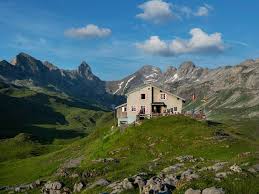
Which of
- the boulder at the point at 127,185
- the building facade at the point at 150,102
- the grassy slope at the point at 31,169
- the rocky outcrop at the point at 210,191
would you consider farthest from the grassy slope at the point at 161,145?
the rocky outcrop at the point at 210,191

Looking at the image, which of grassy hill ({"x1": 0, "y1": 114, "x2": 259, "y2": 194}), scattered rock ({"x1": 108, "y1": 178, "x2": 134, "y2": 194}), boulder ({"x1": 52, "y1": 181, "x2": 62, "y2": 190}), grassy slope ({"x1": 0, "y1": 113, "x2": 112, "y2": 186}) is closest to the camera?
scattered rock ({"x1": 108, "y1": 178, "x2": 134, "y2": 194})

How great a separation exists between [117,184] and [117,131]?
2068 inches

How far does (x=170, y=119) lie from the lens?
326ft

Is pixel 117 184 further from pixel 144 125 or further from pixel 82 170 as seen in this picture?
pixel 144 125

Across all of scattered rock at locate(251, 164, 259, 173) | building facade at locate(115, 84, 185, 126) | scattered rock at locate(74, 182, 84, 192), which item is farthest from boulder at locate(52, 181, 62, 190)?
building facade at locate(115, 84, 185, 126)

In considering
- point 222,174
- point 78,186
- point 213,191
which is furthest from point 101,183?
point 213,191

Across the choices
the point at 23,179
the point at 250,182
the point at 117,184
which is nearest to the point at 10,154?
the point at 23,179

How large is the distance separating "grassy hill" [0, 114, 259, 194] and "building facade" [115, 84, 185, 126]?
14.8 m

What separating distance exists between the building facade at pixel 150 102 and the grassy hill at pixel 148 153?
1484cm

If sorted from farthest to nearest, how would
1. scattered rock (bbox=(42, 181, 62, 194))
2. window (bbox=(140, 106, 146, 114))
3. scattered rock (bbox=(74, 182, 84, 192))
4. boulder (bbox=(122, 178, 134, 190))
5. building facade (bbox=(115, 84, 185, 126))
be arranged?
window (bbox=(140, 106, 146, 114))
building facade (bbox=(115, 84, 185, 126))
scattered rock (bbox=(42, 181, 62, 194))
scattered rock (bbox=(74, 182, 84, 192))
boulder (bbox=(122, 178, 134, 190))

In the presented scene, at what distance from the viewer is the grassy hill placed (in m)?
61.7

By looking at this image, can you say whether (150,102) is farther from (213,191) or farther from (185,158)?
(213,191)

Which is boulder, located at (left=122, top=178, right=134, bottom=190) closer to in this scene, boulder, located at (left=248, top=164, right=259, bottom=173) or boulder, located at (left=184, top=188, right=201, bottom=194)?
boulder, located at (left=184, top=188, right=201, bottom=194)

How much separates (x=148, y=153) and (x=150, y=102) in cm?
3548
